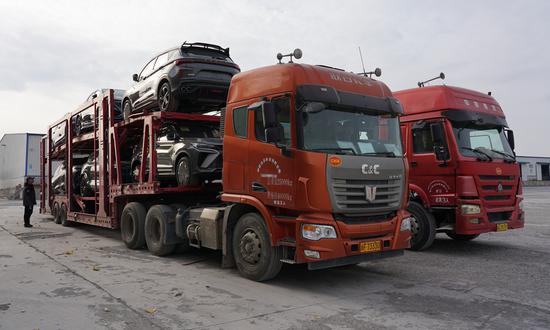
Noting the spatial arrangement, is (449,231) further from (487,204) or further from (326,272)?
(326,272)

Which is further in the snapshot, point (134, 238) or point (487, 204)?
point (134, 238)

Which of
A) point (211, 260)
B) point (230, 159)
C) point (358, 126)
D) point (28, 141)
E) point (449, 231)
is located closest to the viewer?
point (358, 126)

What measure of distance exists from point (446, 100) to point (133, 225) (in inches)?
257

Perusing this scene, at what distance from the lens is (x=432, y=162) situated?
8500mm

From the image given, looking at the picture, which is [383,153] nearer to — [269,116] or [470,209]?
[269,116]

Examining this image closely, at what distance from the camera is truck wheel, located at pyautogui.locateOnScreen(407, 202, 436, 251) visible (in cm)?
851

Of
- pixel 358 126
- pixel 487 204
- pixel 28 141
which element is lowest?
pixel 487 204

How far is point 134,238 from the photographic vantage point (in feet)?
30.3

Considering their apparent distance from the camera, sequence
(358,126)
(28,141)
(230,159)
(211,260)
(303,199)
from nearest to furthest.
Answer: (303,199)
(358,126)
(230,159)
(211,260)
(28,141)

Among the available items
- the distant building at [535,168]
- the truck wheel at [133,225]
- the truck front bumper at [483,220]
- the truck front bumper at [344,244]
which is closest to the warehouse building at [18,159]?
the truck wheel at [133,225]

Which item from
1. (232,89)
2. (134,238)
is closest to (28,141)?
(134,238)

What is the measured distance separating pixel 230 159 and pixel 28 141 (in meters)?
42.3

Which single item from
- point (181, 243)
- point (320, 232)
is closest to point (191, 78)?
point (181, 243)

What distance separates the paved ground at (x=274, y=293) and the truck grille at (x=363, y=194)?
3.67ft
